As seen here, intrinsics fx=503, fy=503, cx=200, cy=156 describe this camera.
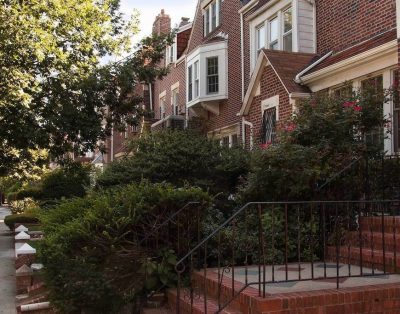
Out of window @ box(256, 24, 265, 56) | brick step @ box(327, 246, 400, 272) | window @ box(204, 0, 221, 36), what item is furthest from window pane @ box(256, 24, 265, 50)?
brick step @ box(327, 246, 400, 272)

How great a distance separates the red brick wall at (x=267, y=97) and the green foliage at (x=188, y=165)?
1.52 metres

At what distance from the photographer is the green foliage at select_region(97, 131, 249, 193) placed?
9.09m

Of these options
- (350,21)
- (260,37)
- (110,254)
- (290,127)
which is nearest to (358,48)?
(350,21)

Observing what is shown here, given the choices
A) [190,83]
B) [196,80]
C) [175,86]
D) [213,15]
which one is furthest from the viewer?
[175,86]

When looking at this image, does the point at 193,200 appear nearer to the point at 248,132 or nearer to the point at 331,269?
the point at 331,269

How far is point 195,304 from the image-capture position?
16.9ft

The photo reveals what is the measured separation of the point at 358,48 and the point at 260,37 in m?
5.40

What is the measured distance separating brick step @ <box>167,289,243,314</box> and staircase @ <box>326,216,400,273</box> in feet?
4.60

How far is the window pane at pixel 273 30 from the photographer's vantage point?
14.4m

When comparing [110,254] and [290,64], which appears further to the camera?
[290,64]

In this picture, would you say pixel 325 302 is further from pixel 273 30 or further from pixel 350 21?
pixel 273 30

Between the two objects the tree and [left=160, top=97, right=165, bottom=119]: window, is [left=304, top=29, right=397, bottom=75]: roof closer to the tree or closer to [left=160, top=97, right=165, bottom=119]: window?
the tree

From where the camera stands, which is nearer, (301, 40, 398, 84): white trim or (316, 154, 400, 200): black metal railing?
(316, 154, 400, 200): black metal railing

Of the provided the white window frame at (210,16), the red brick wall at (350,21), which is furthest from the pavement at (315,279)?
the white window frame at (210,16)
